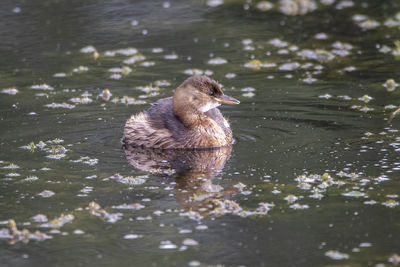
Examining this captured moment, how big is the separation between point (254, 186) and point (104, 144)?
9.05 ft

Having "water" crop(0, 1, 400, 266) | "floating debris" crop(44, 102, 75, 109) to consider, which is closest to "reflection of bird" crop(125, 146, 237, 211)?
"water" crop(0, 1, 400, 266)

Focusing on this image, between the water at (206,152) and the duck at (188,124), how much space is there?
0.24 metres

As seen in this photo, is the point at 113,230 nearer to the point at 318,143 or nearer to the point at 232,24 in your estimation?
the point at 318,143

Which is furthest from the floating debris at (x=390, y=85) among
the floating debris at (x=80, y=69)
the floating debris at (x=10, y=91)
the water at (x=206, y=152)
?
the floating debris at (x=10, y=91)

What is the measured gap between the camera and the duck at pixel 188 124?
10508 mm

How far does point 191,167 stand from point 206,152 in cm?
89

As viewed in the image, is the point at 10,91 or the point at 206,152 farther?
the point at 10,91

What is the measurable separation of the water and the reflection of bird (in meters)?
0.03

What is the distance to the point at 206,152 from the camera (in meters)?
10.4

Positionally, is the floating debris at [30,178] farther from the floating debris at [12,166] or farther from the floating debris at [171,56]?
the floating debris at [171,56]

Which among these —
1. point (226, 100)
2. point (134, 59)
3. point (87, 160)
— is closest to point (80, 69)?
point (134, 59)

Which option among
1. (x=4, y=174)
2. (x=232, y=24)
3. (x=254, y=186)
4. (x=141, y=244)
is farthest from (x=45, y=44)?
(x=141, y=244)

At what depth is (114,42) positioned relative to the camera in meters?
16.0

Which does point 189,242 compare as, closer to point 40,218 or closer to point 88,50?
point 40,218
